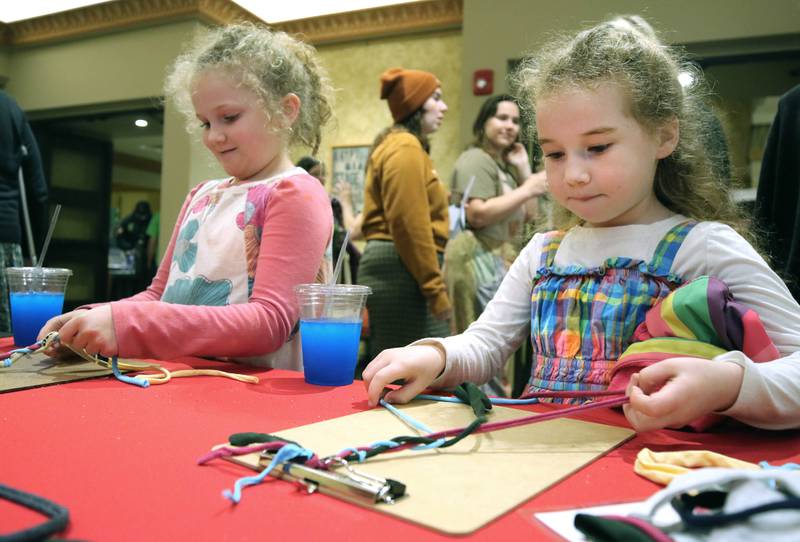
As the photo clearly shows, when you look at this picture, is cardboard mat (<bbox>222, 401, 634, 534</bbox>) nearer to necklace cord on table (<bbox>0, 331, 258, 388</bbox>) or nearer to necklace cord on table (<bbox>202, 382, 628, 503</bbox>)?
necklace cord on table (<bbox>202, 382, 628, 503</bbox>)

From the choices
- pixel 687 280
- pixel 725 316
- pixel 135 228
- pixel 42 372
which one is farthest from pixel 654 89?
pixel 135 228

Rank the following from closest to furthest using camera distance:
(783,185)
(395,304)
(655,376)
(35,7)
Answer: (655,376)
(783,185)
(395,304)
(35,7)

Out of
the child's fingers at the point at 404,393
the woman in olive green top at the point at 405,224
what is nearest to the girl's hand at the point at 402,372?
the child's fingers at the point at 404,393

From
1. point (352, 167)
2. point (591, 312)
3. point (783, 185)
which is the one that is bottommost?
point (591, 312)

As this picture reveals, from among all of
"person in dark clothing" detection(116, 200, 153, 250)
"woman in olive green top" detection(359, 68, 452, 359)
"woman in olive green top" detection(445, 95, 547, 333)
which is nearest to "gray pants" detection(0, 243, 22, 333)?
"woman in olive green top" detection(359, 68, 452, 359)

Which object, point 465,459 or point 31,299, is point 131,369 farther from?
point 465,459

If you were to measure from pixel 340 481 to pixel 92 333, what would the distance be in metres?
0.63

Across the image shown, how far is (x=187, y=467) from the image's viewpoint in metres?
0.51

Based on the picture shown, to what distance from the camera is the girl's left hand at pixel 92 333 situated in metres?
0.91

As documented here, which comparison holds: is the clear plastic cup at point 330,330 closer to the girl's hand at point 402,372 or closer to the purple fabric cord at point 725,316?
the girl's hand at point 402,372

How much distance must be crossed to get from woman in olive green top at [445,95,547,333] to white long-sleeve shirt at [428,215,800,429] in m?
1.22

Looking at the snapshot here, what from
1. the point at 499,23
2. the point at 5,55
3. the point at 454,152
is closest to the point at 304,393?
the point at 499,23

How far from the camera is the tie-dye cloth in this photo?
0.68 m

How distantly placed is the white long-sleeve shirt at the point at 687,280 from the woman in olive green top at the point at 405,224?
3.43 feet
